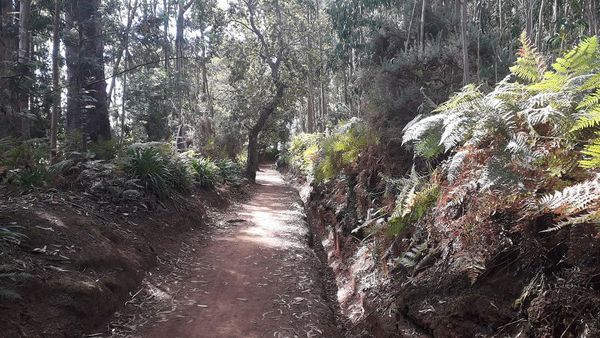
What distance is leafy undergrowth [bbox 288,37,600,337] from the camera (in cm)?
234

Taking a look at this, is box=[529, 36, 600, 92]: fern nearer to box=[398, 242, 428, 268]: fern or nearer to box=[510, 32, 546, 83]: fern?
box=[510, 32, 546, 83]: fern

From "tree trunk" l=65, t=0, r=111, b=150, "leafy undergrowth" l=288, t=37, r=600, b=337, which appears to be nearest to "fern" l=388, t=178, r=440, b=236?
"leafy undergrowth" l=288, t=37, r=600, b=337

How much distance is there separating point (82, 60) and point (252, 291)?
17.4ft

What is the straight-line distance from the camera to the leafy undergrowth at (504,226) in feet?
7.68

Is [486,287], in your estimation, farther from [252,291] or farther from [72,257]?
[72,257]

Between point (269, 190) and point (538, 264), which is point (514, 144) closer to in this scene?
point (538, 264)

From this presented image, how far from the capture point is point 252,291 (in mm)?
5098

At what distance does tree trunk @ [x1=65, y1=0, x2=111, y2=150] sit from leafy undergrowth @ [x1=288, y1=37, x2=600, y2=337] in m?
6.04

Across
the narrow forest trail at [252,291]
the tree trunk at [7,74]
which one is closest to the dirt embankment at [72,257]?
the narrow forest trail at [252,291]

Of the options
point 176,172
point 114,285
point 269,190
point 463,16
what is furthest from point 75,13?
point 269,190

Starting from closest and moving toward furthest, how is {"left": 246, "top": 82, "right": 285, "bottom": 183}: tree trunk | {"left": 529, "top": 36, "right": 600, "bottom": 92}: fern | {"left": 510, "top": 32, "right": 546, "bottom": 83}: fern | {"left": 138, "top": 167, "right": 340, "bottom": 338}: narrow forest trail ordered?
{"left": 529, "top": 36, "right": 600, "bottom": 92}: fern
{"left": 510, "top": 32, "right": 546, "bottom": 83}: fern
{"left": 138, "top": 167, "right": 340, "bottom": 338}: narrow forest trail
{"left": 246, "top": 82, "right": 285, "bottom": 183}: tree trunk

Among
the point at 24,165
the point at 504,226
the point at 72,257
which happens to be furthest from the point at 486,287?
the point at 24,165

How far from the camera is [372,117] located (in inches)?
295

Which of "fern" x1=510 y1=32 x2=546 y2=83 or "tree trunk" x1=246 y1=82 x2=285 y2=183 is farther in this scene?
"tree trunk" x1=246 y1=82 x2=285 y2=183
